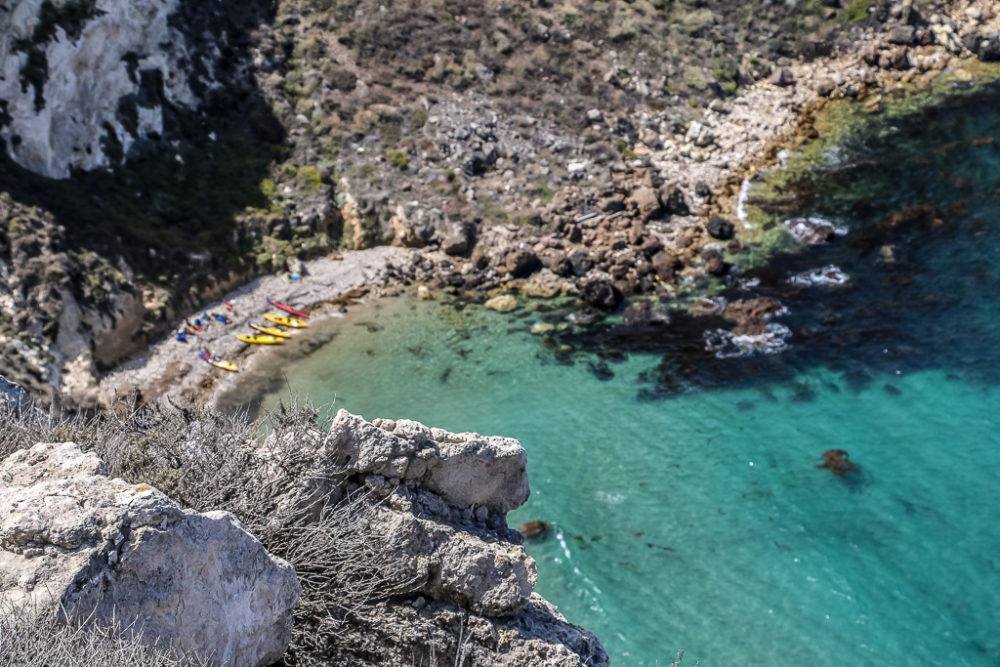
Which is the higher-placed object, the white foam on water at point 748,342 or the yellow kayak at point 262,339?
the white foam on water at point 748,342

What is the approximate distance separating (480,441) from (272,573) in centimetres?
373

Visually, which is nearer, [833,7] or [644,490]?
[644,490]

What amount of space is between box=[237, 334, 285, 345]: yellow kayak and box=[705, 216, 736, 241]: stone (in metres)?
18.6

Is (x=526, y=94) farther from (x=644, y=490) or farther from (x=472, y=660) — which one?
(x=472, y=660)

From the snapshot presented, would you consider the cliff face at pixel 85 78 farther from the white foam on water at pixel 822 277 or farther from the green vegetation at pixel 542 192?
the white foam on water at pixel 822 277

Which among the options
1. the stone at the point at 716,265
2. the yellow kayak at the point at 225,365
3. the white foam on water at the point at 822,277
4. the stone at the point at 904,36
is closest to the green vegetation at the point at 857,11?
the stone at the point at 904,36

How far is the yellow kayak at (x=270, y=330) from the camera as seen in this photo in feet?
102

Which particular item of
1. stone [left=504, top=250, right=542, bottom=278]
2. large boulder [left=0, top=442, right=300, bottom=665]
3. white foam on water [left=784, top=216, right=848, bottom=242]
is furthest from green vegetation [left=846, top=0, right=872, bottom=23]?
large boulder [left=0, top=442, right=300, bottom=665]

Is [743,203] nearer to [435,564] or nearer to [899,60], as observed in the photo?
[899,60]

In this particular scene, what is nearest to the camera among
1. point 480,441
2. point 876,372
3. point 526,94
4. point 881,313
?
point 480,441

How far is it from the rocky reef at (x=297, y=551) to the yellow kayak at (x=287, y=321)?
20116mm

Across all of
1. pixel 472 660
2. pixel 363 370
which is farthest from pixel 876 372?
pixel 472 660

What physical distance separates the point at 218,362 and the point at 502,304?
11031 mm

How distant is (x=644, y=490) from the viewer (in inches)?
Answer: 889
